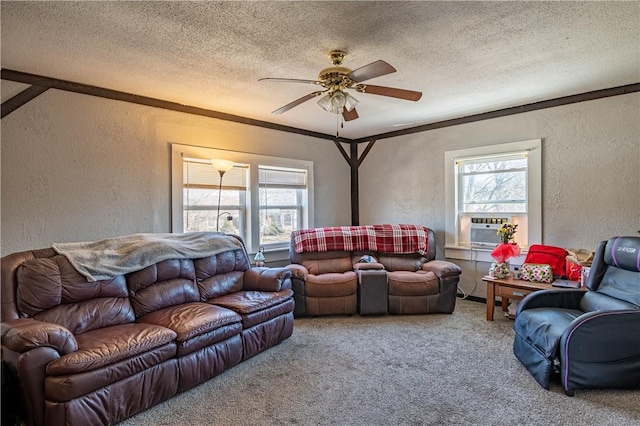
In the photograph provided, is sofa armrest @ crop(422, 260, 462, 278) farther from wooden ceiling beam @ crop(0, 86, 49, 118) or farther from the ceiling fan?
wooden ceiling beam @ crop(0, 86, 49, 118)

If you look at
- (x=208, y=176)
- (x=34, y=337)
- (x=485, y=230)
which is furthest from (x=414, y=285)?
(x=34, y=337)

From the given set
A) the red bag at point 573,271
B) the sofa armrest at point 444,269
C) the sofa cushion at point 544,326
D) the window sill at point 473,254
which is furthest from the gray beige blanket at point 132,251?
the red bag at point 573,271

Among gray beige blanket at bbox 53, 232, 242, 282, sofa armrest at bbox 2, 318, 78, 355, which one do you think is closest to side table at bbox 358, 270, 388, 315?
gray beige blanket at bbox 53, 232, 242, 282

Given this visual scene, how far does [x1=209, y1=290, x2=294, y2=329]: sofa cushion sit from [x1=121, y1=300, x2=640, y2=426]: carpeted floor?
13.1 inches

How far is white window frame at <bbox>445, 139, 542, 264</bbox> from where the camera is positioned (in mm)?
4238

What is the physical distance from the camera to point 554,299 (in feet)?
10.1

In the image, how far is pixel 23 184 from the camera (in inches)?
123

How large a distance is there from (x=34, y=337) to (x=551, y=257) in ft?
15.1

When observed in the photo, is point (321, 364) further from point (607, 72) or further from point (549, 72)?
point (607, 72)

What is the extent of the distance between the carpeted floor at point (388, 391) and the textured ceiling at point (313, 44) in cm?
250

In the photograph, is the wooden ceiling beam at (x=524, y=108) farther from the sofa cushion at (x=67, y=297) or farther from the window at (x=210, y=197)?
the sofa cushion at (x=67, y=297)

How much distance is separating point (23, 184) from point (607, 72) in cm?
532

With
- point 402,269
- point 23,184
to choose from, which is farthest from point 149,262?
point 402,269

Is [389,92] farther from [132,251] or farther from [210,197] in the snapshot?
[210,197]
